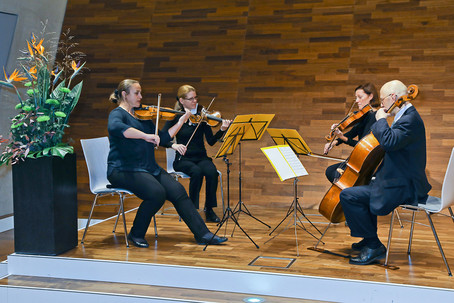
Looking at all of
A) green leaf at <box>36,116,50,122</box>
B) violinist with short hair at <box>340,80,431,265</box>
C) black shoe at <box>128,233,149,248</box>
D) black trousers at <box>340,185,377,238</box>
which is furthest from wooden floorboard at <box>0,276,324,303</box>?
green leaf at <box>36,116,50,122</box>

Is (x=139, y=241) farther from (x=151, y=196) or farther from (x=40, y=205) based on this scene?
(x=40, y=205)

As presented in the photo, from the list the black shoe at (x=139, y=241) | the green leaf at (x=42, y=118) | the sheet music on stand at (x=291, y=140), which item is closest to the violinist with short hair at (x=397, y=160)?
the sheet music on stand at (x=291, y=140)

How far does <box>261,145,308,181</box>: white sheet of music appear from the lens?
3.55 m

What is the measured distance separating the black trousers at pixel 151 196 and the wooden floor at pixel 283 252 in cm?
16

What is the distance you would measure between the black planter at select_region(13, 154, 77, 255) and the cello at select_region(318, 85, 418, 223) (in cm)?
183

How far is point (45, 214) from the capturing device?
11.6ft

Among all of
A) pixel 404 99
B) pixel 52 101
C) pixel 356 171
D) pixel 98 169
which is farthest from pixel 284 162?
pixel 52 101

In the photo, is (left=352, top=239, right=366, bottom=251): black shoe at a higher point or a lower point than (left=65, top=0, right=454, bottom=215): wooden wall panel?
lower

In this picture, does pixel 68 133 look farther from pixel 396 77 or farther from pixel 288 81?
pixel 396 77

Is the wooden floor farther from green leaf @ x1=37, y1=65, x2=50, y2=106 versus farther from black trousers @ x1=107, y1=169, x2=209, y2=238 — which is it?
green leaf @ x1=37, y1=65, x2=50, y2=106

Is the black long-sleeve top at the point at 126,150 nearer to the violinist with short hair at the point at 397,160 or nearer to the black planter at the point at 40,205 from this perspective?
the black planter at the point at 40,205

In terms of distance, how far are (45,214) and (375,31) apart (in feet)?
13.3

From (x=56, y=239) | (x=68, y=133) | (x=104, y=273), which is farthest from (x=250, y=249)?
(x=68, y=133)

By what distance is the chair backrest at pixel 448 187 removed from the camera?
301 cm
